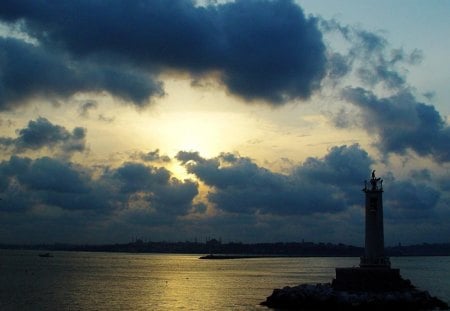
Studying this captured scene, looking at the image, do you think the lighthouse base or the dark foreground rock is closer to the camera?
the dark foreground rock

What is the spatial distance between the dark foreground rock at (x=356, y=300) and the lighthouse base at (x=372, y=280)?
2.11ft

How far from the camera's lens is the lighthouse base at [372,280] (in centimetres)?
4375

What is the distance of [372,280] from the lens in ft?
144

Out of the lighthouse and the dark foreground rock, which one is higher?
the lighthouse

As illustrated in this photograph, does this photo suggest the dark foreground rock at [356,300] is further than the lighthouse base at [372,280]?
No

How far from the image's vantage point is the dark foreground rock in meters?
41.8

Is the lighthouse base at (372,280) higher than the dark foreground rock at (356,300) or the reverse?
higher

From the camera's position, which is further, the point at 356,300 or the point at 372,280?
the point at 372,280

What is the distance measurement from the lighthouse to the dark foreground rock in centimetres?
267

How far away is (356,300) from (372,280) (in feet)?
8.58

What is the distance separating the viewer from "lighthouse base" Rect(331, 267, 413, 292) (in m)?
43.8

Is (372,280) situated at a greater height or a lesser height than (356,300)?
greater

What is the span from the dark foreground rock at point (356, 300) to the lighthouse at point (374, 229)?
267 cm

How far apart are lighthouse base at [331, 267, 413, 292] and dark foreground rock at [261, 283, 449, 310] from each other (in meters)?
0.64
